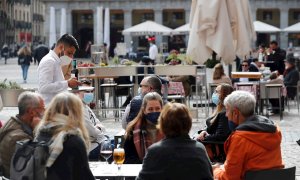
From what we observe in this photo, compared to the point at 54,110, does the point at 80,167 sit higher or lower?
lower

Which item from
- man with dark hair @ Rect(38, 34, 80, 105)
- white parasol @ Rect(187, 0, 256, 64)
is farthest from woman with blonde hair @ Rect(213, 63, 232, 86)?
man with dark hair @ Rect(38, 34, 80, 105)

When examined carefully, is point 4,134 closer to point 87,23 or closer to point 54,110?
point 54,110

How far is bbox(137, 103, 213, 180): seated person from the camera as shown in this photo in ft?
20.1

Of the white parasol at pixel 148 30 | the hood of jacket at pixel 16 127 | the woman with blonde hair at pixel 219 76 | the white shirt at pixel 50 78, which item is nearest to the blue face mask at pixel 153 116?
the hood of jacket at pixel 16 127

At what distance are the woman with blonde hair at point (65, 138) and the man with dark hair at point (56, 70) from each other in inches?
126

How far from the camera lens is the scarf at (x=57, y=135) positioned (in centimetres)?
613

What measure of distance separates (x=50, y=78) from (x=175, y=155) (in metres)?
3.85

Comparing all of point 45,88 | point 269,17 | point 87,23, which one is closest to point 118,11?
point 87,23

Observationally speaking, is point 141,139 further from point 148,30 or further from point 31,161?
point 148,30

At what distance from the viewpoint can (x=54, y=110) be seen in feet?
20.8

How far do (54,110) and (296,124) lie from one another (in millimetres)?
10201

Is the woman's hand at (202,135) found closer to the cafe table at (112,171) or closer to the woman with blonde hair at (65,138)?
the cafe table at (112,171)

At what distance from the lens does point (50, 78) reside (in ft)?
31.7

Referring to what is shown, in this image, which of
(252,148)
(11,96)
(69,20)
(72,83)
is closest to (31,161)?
(252,148)
